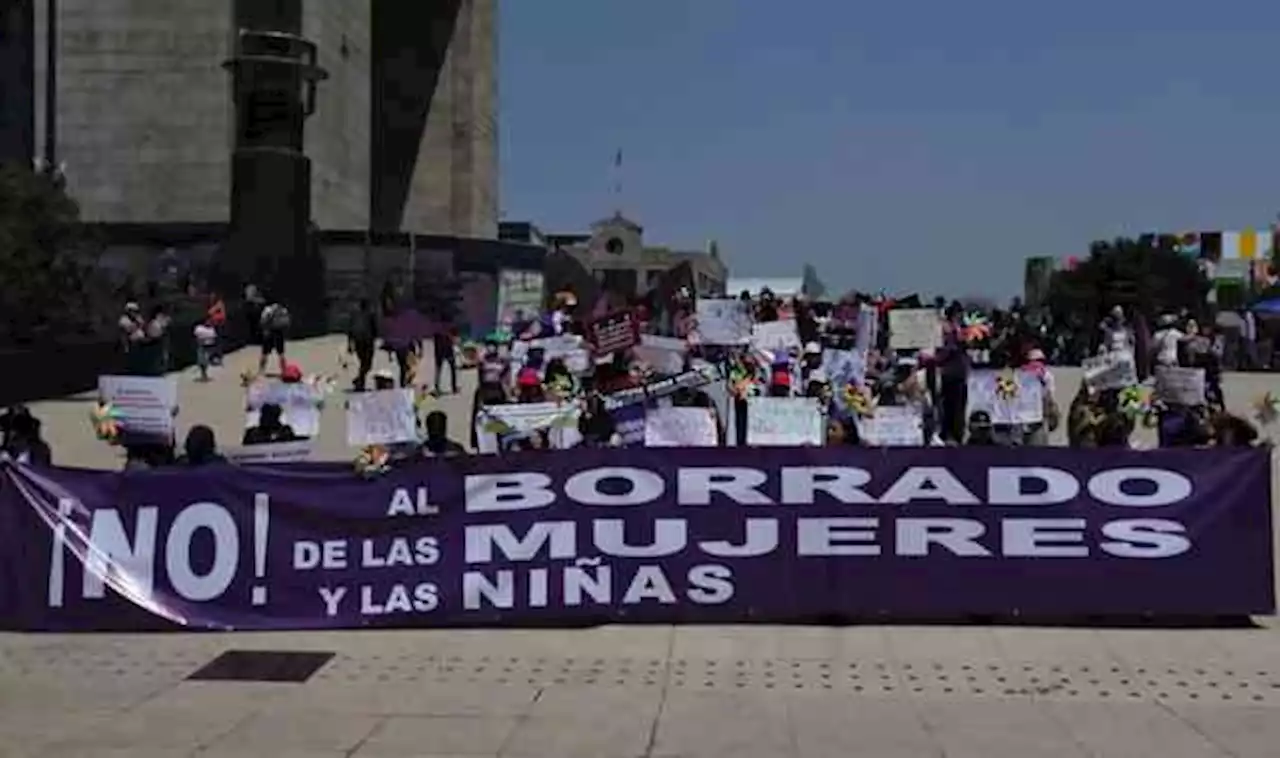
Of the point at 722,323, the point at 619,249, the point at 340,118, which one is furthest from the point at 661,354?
the point at 619,249

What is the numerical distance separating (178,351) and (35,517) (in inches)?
746

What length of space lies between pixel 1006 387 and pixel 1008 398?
125mm

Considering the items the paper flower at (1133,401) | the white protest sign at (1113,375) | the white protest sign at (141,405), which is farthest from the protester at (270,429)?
the white protest sign at (1113,375)

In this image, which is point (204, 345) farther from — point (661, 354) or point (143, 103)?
point (143, 103)

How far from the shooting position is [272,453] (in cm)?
1226

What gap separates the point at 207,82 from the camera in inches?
1960

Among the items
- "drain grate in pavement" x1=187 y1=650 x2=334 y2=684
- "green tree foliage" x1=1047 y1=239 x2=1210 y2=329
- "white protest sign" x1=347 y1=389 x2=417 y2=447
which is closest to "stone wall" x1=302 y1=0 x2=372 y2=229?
"white protest sign" x1=347 y1=389 x2=417 y2=447

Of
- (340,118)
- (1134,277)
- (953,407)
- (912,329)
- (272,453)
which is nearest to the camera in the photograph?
(272,453)

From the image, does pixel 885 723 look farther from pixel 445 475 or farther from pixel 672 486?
pixel 445 475

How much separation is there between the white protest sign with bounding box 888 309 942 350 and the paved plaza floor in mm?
7135

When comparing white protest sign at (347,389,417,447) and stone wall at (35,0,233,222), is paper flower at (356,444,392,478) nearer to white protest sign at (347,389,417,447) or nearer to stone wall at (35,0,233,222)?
white protest sign at (347,389,417,447)

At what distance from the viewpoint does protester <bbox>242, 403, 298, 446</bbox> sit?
44.6 ft

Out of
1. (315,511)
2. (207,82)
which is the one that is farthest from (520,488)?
(207,82)

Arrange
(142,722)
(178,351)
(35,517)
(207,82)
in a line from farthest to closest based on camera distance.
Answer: (207,82) → (178,351) → (35,517) → (142,722)
